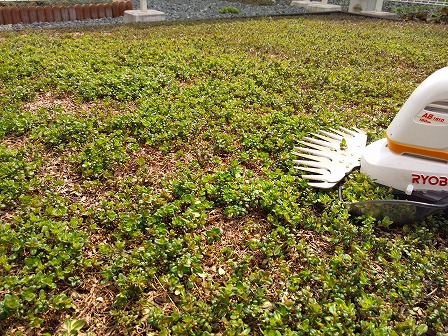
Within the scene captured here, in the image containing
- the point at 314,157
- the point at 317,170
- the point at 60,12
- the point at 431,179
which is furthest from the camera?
the point at 60,12

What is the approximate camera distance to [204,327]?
209 cm

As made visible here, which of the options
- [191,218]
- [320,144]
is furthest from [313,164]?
[191,218]

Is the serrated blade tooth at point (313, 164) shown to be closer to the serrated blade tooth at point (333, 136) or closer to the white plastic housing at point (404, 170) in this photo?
the white plastic housing at point (404, 170)

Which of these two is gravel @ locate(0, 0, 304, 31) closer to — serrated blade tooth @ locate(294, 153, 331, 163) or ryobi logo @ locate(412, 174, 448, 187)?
serrated blade tooth @ locate(294, 153, 331, 163)

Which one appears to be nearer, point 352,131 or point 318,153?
point 318,153

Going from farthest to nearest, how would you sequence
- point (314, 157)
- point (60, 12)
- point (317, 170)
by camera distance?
point (60, 12) → point (314, 157) → point (317, 170)

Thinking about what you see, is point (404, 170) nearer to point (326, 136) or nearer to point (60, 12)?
point (326, 136)

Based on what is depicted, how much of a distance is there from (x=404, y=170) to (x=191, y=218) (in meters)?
1.53

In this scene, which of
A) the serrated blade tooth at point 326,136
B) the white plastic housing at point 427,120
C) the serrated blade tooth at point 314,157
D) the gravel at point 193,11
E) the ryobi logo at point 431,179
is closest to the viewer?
the white plastic housing at point 427,120

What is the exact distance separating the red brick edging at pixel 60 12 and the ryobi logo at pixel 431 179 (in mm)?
9443

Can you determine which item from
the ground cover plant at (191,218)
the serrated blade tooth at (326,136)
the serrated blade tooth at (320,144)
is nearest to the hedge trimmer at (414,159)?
the ground cover plant at (191,218)

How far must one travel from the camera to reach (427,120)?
2680 mm

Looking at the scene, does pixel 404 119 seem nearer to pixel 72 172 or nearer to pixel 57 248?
pixel 57 248

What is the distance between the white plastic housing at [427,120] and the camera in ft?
8.63
